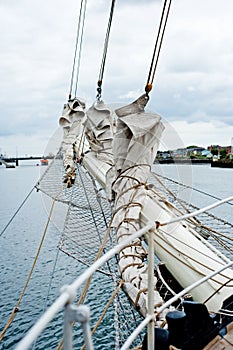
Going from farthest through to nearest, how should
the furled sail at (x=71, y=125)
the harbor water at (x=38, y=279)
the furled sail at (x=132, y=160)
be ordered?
the furled sail at (x=71, y=125) < the harbor water at (x=38, y=279) < the furled sail at (x=132, y=160)

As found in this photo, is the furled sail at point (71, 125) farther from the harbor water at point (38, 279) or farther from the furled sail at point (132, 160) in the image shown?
the furled sail at point (132, 160)

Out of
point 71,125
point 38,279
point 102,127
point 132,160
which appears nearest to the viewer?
point 132,160

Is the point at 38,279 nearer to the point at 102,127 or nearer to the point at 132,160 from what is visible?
the point at 102,127

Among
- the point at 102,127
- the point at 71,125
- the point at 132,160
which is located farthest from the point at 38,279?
the point at 132,160

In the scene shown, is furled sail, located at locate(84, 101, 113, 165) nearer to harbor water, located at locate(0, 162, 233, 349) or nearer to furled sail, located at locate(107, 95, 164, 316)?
harbor water, located at locate(0, 162, 233, 349)

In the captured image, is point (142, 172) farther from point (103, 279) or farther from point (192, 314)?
point (103, 279)

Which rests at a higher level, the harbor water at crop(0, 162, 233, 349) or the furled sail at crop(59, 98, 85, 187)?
the furled sail at crop(59, 98, 85, 187)

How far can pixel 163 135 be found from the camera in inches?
148

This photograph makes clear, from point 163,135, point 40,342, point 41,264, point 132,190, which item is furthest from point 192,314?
point 41,264

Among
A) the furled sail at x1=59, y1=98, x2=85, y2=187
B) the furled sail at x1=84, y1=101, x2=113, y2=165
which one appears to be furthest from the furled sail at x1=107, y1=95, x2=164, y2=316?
the furled sail at x1=59, y1=98, x2=85, y2=187

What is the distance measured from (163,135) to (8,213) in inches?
679

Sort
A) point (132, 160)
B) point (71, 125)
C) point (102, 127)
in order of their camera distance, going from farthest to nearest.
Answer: point (71, 125)
point (102, 127)
point (132, 160)

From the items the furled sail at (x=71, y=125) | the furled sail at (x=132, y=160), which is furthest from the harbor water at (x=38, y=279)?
the furled sail at (x=71, y=125)

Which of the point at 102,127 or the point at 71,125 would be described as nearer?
the point at 102,127
